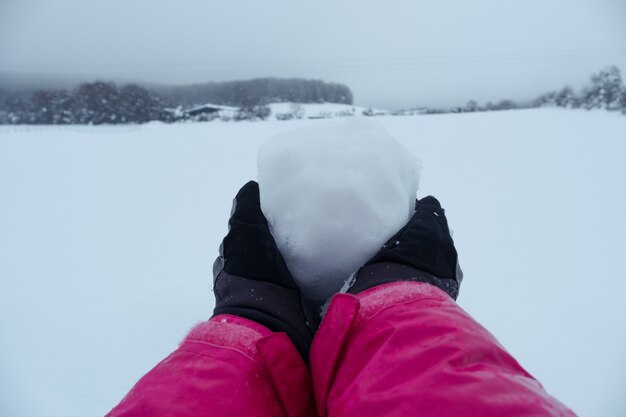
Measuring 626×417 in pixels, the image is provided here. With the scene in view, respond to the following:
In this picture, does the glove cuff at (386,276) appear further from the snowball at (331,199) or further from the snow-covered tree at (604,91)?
the snow-covered tree at (604,91)

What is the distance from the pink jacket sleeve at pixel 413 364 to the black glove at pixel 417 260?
0.17 feet

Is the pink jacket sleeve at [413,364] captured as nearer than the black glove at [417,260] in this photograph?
Yes

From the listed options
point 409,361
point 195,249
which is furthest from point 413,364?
point 195,249

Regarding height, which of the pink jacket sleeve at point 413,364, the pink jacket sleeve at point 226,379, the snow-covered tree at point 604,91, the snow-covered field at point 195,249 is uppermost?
the snow-covered tree at point 604,91

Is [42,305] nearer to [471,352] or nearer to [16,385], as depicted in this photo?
[16,385]

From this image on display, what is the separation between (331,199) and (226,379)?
0.35 m

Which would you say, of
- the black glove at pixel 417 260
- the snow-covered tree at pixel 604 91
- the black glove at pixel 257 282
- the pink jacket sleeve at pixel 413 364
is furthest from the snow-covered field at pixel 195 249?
the snow-covered tree at pixel 604 91

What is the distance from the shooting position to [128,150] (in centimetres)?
651

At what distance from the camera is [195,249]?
299 centimetres

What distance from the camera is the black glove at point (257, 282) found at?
0.54 metres

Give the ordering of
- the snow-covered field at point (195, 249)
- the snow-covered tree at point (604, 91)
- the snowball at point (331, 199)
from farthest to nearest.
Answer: the snow-covered tree at point (604, 91) → the snow-covered field at point (195, 249) → the snowball at point (331, 199)

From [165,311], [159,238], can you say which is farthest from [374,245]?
[159,238]

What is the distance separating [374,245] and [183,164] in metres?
5.68

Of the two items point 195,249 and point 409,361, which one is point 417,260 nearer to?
point 409,361
